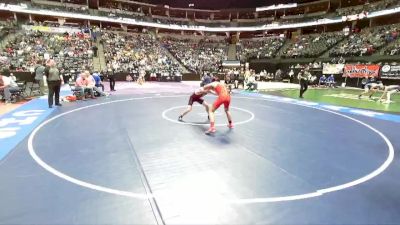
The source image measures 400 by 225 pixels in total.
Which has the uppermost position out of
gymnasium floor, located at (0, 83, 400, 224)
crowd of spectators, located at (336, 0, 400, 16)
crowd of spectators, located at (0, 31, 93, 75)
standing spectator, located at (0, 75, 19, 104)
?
crowd of spectators, located at (336, 0, 400, 16)

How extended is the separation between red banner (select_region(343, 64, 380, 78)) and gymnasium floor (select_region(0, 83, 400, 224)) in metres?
17.4

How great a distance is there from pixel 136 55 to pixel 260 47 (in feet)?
68.3

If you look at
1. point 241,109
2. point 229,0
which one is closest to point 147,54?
point 229,0

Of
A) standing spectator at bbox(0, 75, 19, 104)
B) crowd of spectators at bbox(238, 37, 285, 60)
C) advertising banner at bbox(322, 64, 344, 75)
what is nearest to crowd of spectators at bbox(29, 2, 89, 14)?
crowd of spectators at bbox(238, 37, 285, 60)

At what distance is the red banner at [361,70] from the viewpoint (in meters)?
23.1

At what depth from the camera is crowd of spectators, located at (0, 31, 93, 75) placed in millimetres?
24309

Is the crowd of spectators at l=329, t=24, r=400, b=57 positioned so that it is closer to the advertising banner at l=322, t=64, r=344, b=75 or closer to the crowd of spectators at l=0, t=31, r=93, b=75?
the advertising banner at l=322, t=64, r=344, b=75

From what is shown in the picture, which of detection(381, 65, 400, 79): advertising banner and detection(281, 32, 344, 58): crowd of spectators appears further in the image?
detection(281, 32, 344, 58): crowd of spectators

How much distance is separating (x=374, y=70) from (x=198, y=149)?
22743 mm

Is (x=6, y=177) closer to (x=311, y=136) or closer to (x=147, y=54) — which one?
(x=311, y=136)

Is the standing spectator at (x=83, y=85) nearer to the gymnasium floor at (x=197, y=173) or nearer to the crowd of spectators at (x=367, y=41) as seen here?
the gymnasium floor at (x=197, y=173)

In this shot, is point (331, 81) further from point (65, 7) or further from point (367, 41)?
point (65, 7)

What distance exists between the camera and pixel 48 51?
2806 cm

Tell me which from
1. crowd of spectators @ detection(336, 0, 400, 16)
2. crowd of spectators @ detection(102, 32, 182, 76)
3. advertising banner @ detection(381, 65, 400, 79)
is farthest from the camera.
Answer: crowd of spectators @ detection(336, 0, 400, 16)
